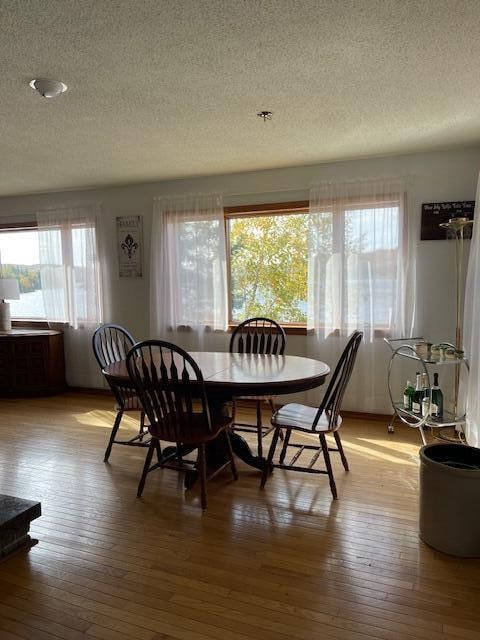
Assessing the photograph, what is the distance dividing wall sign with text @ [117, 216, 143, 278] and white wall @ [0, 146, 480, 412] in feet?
0.24

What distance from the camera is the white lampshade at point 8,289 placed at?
5109 mm

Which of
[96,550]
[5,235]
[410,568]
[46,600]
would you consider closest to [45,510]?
[96,550]

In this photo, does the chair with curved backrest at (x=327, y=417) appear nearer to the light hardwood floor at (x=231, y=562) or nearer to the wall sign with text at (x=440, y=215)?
the light hardwood floor at (x=231, y=562)

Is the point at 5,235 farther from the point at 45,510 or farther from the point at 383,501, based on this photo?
the point at 383,501

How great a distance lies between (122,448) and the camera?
3.37 metres

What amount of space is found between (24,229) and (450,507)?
5.41 meters

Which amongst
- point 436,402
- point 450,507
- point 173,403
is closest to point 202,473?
point 173,403

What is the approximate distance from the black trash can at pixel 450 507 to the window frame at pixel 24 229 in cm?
468

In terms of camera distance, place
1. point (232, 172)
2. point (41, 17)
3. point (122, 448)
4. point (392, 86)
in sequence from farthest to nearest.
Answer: point (232, 172) → point (122, 448) → point (392, 86) → point (41, 17)

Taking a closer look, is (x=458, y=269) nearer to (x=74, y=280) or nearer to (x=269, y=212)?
(x=269, y=212)

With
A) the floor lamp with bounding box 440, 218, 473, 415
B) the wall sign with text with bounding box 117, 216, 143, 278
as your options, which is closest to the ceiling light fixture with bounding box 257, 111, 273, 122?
the floor lamp with bounding box 440, 218, 473, 415

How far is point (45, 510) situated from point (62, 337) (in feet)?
9.91

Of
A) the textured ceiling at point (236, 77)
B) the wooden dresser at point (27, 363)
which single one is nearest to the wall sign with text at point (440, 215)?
the textured ceiling at point (236, 77)

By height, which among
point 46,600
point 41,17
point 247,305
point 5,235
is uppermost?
point 41,17
